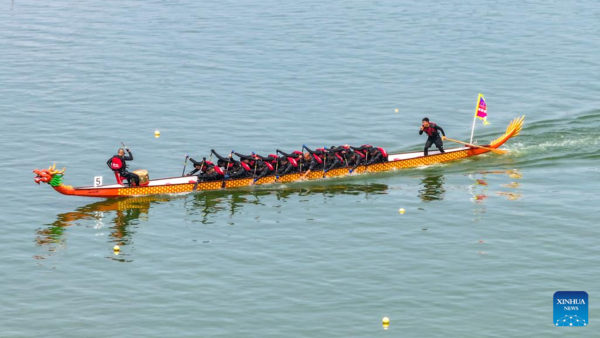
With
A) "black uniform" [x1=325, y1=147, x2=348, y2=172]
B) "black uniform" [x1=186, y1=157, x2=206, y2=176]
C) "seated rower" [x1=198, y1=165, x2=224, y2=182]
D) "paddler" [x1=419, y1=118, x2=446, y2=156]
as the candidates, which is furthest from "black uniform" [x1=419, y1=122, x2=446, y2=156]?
"black uniform" [x1=186, y1=157, x2=206, y2=176]

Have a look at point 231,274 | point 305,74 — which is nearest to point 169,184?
point 231,274

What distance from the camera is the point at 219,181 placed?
54.6 meters

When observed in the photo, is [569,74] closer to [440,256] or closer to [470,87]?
[470,87]

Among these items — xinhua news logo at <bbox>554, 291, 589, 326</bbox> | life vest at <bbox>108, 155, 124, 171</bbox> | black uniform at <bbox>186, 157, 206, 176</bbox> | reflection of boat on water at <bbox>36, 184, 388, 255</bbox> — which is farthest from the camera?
black uniform at <bbox>186, 157, 206, 176</bbox>

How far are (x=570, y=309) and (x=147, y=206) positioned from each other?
23.2 metres

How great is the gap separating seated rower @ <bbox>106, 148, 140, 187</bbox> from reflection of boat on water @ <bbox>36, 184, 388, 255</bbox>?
0.95m

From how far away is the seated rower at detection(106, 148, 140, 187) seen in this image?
53219 millimetres

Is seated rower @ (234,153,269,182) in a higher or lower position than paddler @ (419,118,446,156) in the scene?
lower

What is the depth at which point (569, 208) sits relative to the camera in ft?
168

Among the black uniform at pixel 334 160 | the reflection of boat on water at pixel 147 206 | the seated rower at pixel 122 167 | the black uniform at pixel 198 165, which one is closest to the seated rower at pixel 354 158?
the black uniform at pixel 334 160

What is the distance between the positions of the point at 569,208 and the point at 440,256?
29.1 ft

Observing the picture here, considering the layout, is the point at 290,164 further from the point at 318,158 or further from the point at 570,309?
the point at 570,309

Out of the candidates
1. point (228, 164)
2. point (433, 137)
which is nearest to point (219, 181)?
point (228, 164)

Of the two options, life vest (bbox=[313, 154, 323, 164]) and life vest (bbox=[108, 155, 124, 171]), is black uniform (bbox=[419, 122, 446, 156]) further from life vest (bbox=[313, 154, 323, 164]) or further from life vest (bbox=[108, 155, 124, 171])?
life vest (bbox=[108, 155, 124, 171])
